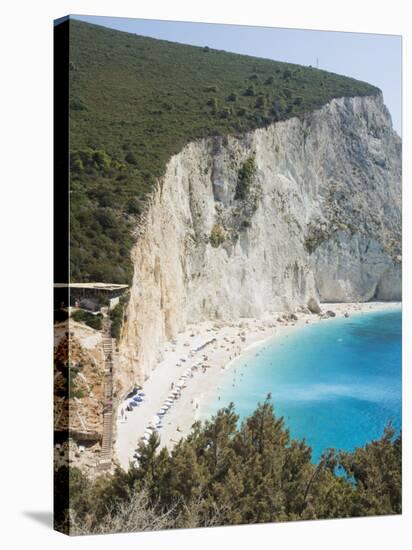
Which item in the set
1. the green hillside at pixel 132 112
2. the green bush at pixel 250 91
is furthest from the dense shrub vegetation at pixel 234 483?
the green bush at pixel 250 91

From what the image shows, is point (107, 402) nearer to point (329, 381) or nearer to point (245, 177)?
point (329, 381)

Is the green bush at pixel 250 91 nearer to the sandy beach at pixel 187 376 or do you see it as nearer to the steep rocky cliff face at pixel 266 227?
the steep rocky cliff face at pixel 266 227

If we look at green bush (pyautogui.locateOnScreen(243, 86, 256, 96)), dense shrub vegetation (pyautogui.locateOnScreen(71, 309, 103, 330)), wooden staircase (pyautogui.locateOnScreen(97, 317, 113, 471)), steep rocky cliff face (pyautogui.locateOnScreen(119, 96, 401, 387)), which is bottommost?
wooden staircase (pyautogui.locateOnScreen(97, 317, 113, 471))

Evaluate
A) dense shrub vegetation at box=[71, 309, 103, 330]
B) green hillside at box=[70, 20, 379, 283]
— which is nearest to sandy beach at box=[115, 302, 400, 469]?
dense shrub vegetation at box=[71, 309, 103, 330]

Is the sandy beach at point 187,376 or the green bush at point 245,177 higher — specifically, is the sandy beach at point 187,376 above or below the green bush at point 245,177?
below

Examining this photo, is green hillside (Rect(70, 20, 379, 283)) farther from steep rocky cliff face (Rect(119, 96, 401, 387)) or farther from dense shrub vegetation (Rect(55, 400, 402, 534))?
dense shrub vegetation (Rect(55, 400, 402, 534))

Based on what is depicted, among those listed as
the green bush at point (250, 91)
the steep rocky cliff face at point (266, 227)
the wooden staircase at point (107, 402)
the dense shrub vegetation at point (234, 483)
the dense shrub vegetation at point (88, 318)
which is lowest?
the dense shrub vegetation at point (234, 483)

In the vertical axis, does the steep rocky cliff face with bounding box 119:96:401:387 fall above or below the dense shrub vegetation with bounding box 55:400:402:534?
above
